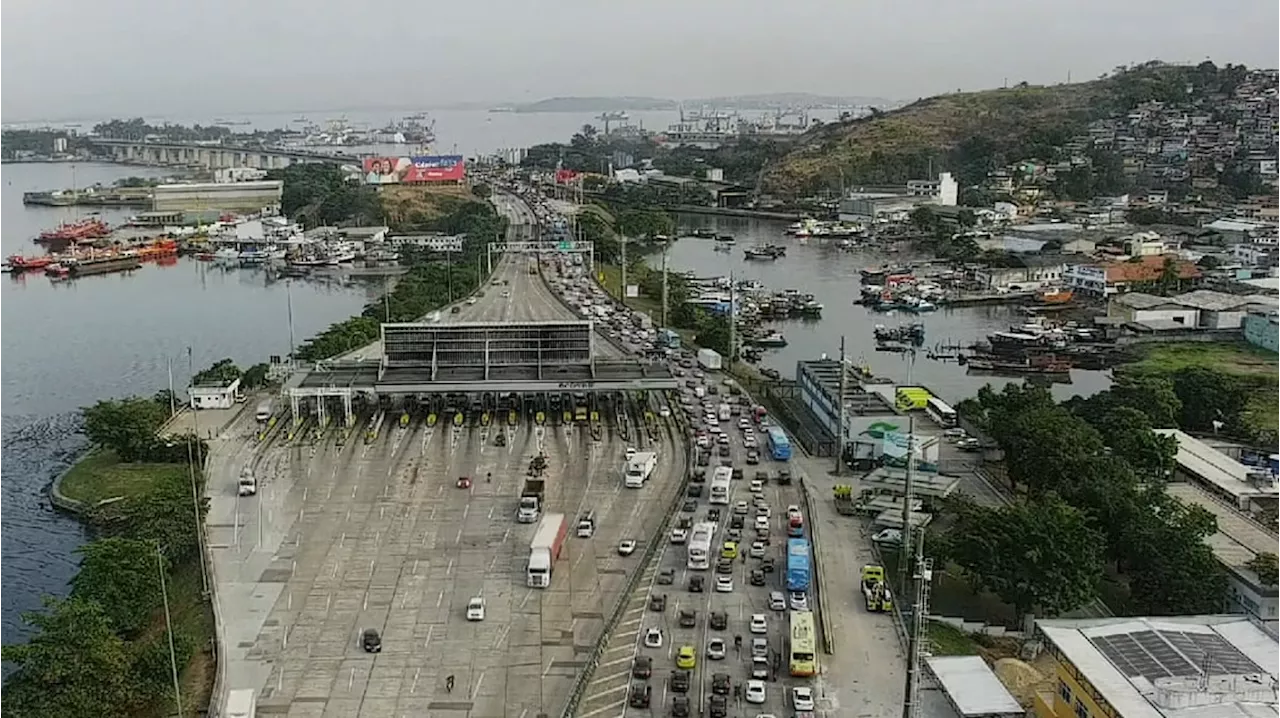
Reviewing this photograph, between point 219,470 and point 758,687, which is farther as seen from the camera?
point 219,470

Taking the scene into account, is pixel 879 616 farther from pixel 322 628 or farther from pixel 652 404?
pixel 652 404

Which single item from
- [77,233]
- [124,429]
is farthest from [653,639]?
[77,233]

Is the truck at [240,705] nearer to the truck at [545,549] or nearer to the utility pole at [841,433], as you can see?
the truck at [545,549]

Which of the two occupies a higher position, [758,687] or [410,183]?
[410,183]

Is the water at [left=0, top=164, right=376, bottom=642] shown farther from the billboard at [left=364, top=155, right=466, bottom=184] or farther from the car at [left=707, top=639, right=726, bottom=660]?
the billboard at [left=364, top=155, right=466, bottom=184]

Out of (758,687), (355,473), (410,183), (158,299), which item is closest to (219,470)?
(355,473)

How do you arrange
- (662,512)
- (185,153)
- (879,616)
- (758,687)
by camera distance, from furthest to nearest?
1. (185,153)
2. (662,512)
3. (879,616)
4. (758,687)

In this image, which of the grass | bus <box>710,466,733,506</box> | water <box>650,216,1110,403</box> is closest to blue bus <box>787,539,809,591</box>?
bus <box>710,466,733,506</box>
